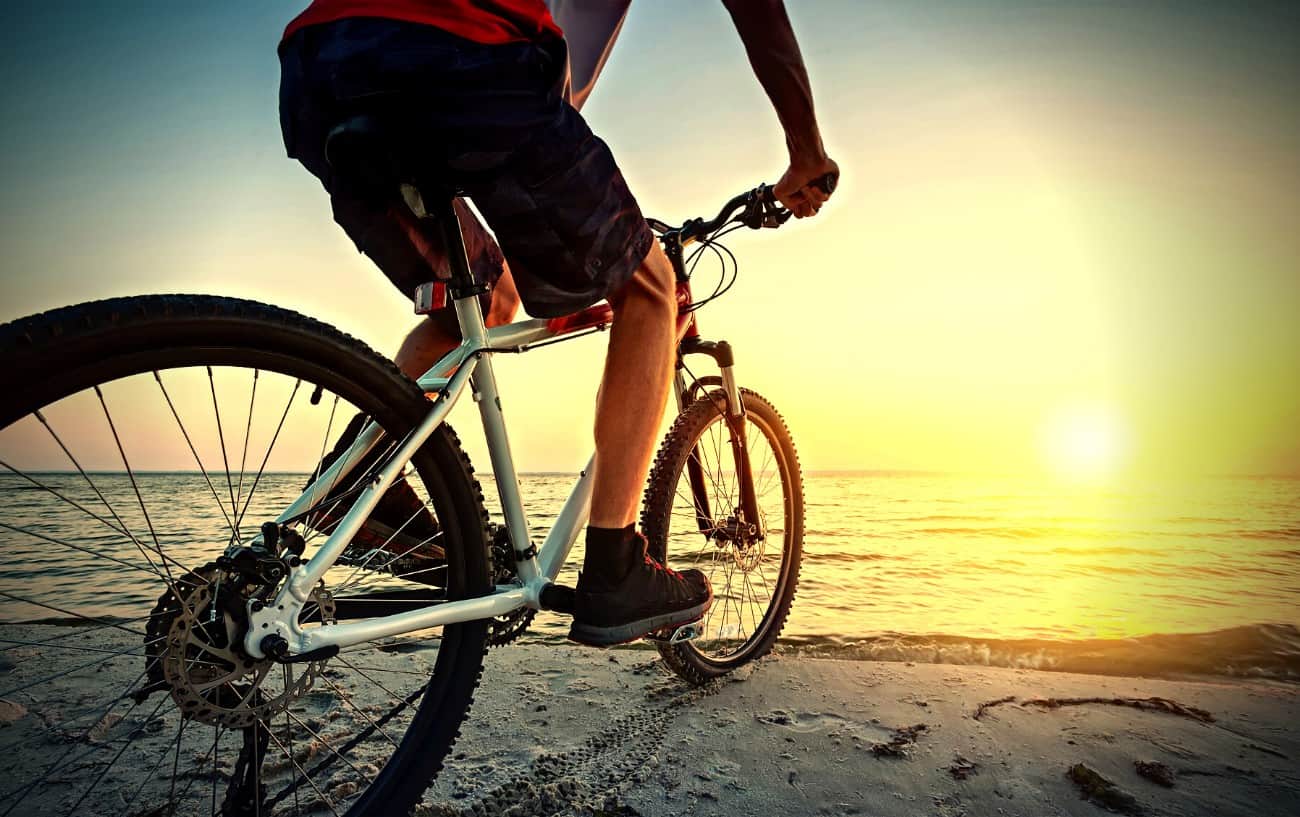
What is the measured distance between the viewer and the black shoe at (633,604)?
171 cm

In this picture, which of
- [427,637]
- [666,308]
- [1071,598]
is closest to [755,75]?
[666,308]

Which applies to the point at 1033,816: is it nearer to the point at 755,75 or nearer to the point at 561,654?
the point at 561,654

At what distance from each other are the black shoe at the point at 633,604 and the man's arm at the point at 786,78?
1.21 m

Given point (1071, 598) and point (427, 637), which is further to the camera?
point (1071, 598)

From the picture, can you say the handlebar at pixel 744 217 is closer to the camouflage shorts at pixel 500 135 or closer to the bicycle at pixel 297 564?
the bicycle at pixel 297 564

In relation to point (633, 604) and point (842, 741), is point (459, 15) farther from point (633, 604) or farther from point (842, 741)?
point (842, 741)

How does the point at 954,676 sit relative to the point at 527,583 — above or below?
below

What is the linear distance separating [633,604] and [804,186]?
136 cm

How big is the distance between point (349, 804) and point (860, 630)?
2.34 m

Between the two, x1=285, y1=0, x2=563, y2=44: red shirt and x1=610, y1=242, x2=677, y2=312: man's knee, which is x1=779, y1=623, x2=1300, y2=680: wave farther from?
x1=285, y1=0, x2=563, y2=44: red shirt

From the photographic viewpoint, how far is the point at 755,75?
175 centimetres

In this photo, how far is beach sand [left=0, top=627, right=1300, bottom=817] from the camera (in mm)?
1638

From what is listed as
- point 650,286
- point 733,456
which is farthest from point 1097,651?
point 650,286

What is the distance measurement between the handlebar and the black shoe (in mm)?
1189
